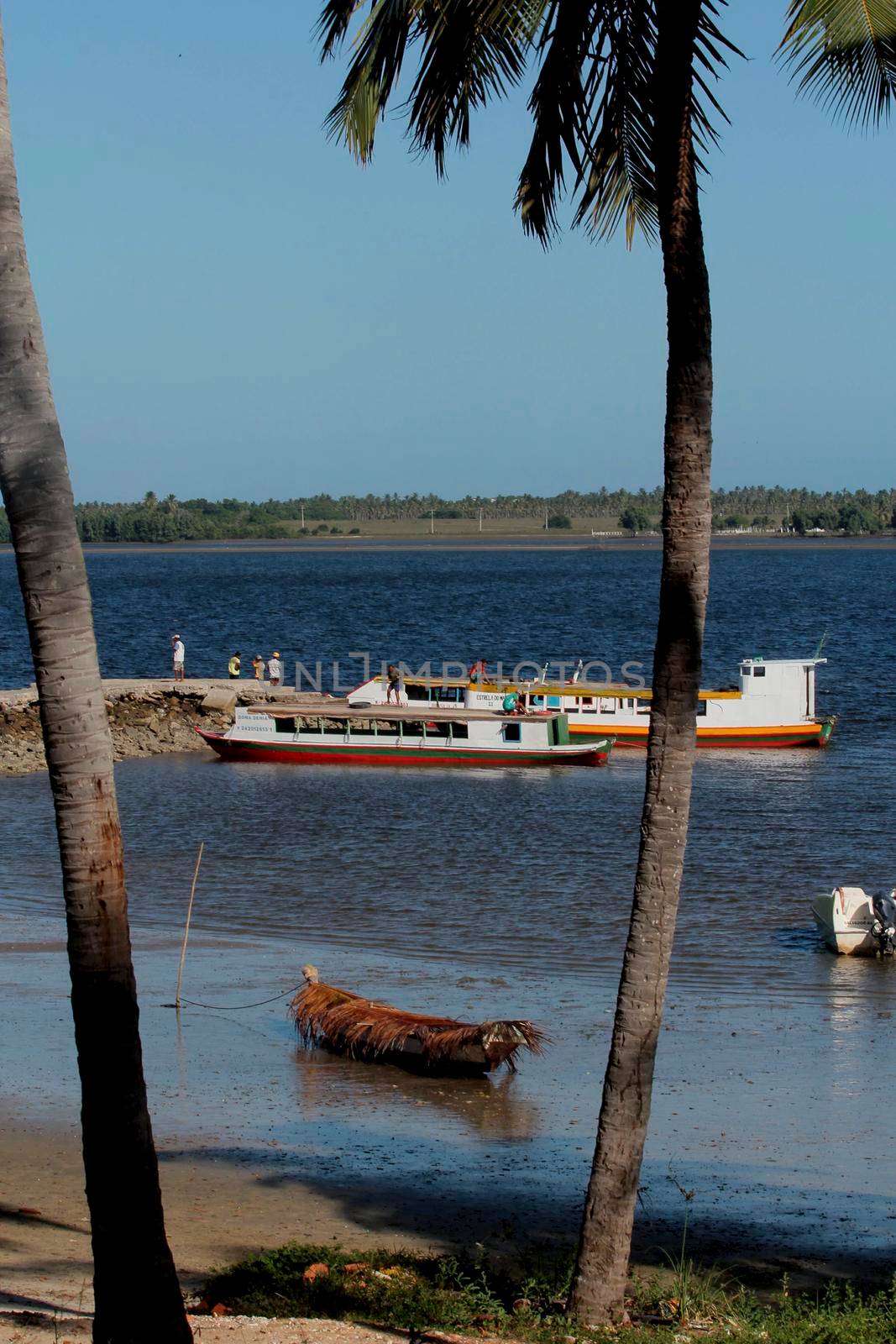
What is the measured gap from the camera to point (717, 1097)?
1434 centimetres

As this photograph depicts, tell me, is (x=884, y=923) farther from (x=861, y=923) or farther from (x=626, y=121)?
(x=626, y=121)

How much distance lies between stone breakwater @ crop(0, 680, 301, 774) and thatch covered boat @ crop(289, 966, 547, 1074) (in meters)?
23.5

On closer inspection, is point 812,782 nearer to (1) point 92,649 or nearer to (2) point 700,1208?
(2) point 700,1208

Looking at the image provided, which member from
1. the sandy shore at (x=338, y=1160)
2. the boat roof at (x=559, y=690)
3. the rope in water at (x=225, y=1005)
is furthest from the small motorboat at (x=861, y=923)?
the boat roof at (x=559, y=690)

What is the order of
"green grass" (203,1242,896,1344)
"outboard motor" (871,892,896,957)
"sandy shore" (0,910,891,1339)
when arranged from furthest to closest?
"outboard motor" (871,892,896,957)
"sandy shore" (0,910,891,1339)
"green grass" (203,1242,896,1344)

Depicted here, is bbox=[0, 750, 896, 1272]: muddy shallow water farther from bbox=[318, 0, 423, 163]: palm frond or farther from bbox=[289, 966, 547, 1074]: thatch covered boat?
bbox=[318, 0, 423, 163]: palm frond

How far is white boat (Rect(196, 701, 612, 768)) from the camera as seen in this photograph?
3984 centimetres

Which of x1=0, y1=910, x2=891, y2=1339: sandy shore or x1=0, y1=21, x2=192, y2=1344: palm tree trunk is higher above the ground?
x1=0, y1=21, x2=192, y2=1344: palm tree trunk

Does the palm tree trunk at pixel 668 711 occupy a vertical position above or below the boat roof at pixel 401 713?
above

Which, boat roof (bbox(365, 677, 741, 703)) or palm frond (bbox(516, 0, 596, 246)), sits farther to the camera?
boat roof (bbox(365, 677, 741, 703))

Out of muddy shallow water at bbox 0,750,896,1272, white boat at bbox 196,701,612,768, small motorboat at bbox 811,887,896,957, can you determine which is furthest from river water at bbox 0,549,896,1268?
white boat at bbox 196,701,612,768

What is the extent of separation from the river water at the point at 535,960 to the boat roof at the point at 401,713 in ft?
5.63

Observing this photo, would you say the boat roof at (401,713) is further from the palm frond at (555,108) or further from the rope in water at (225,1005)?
the palm frond at (555,108)

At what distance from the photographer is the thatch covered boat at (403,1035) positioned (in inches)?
578
